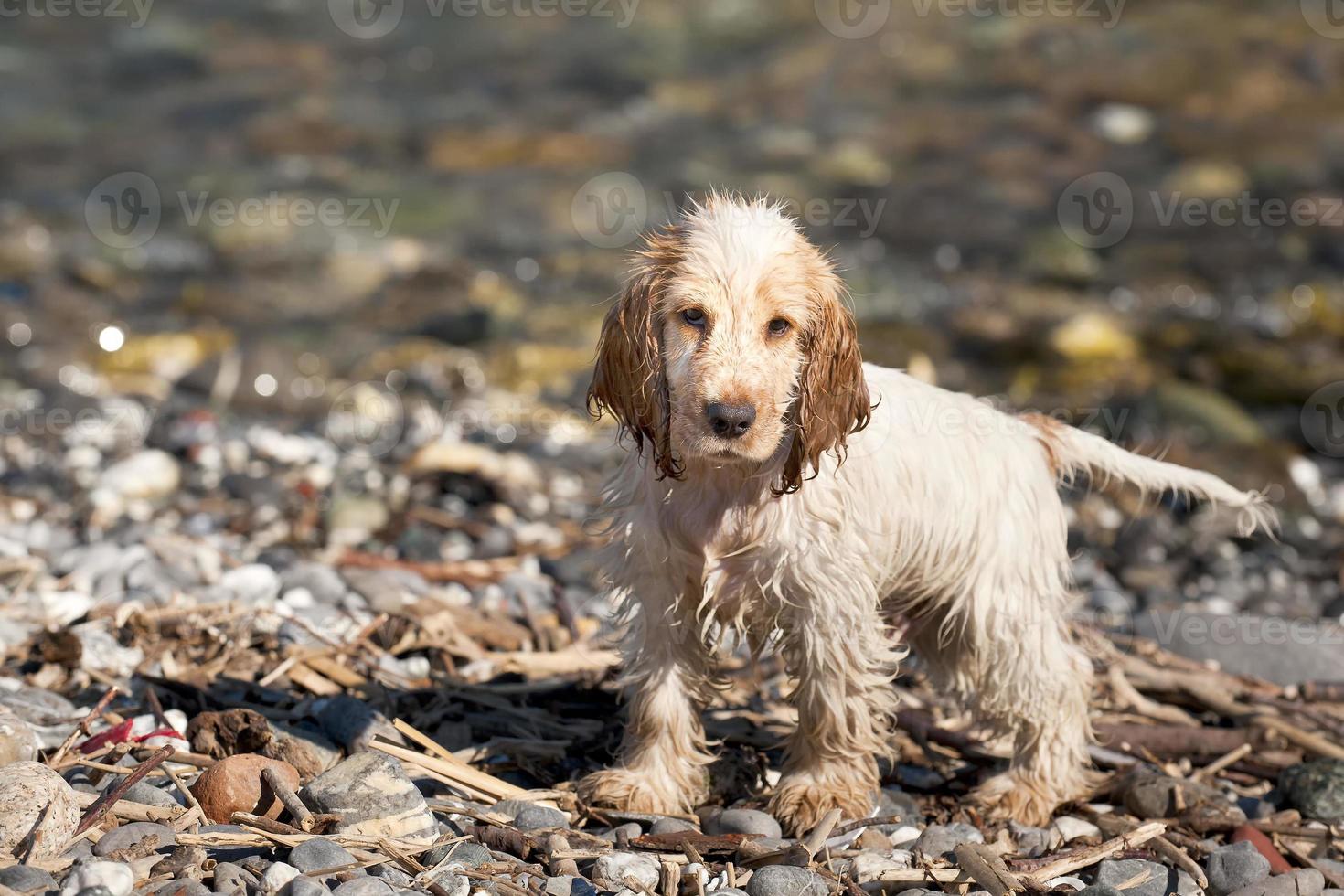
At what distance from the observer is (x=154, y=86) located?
1714 cm

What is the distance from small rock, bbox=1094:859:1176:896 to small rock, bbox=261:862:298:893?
232cm

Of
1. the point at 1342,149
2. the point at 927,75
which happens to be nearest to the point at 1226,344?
the point at 1342,149

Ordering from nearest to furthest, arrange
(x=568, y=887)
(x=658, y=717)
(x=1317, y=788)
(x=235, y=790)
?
(x=568, y=887)
(x=235, y=790)
(x=658, y=717)
(x=1317, y=788)

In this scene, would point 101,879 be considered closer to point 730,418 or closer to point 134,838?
point 134,838

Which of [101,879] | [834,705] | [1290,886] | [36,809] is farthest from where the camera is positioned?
[834,705]

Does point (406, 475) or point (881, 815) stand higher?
point (406, 475)

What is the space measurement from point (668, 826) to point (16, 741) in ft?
6.52

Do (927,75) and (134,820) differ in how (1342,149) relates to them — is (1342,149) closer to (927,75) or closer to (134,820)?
(927,75)

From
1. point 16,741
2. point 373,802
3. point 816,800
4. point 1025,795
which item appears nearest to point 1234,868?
point 1025,795

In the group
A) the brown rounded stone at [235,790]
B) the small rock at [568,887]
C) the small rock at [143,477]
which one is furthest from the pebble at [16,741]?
the small rock at [143,477]

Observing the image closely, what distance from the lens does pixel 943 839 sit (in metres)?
4.27

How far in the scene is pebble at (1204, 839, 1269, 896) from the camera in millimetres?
4168

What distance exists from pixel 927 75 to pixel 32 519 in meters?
12.1

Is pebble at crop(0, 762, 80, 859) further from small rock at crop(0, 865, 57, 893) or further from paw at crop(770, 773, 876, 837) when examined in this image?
paw at crop(770, 773, 876, 837)
